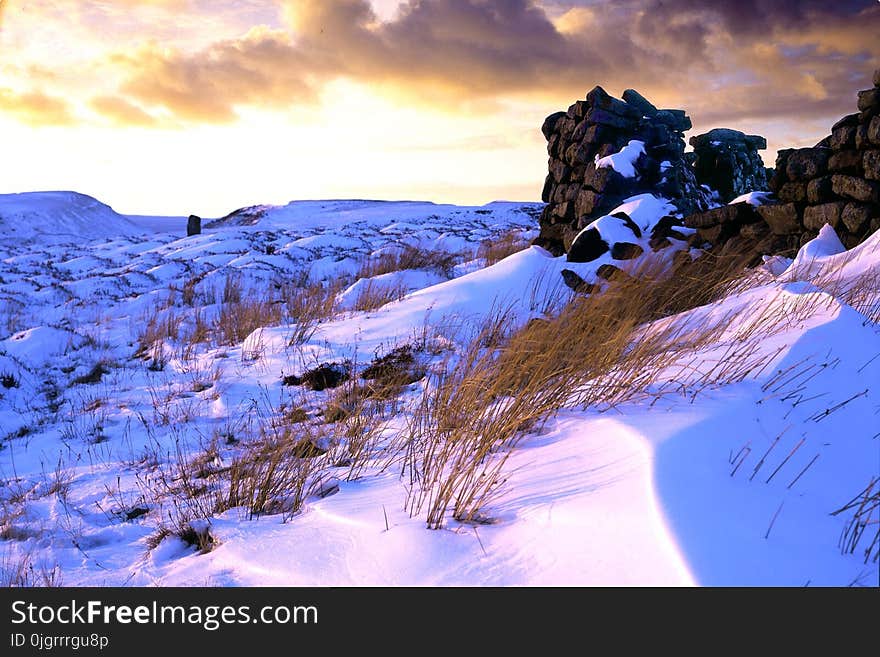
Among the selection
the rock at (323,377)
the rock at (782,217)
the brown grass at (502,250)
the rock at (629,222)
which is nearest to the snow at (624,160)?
the rock at (629,222)

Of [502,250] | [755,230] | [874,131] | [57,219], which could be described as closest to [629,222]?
[755,230]

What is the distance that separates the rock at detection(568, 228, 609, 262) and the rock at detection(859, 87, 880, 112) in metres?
2.84

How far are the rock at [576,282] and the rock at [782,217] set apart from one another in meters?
2.16

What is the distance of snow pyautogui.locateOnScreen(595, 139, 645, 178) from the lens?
912 cm

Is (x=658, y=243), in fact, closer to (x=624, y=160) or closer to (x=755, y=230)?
(x=755, y=230)

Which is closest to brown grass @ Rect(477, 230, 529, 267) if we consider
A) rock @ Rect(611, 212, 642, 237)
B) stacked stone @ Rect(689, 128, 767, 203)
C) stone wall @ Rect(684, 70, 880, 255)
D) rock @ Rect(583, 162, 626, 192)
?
rock @ Rect(583, 162, 626, 192)

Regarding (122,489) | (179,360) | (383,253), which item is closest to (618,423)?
(122,489)

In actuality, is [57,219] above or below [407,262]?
above

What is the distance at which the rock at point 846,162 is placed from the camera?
6.35 m

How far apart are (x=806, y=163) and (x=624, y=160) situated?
281cm

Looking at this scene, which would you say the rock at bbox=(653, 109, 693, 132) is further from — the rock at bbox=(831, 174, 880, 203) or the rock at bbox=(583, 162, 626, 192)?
the rock at bbox=(831, 174, 880, 203)

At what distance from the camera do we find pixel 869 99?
627 centimetres
